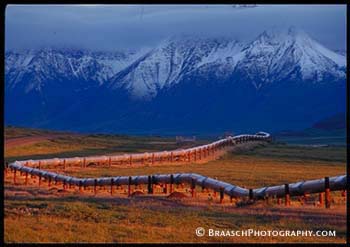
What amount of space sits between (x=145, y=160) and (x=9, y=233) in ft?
101

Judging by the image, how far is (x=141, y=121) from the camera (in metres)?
182

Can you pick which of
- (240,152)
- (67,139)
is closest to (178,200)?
(240,152)

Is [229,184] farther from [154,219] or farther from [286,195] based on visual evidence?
[154,219]

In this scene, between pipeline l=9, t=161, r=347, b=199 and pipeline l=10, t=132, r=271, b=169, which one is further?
pipeline l=10, t=132, r=271, b=169

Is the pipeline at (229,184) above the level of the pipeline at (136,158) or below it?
below

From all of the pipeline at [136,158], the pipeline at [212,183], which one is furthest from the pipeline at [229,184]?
the pipeline at [136,158]

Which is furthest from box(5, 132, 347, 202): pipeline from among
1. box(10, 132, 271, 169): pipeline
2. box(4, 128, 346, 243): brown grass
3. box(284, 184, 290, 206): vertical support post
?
box(10, 132, 271, 169): pipeline

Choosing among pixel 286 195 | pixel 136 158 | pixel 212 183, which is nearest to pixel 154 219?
pixel 286 195

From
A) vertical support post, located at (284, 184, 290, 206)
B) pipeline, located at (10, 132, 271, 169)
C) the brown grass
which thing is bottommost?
the brown grass

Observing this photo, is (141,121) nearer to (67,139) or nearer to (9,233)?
(67,139)

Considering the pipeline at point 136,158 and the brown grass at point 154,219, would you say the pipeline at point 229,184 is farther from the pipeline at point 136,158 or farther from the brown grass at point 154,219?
the pipeline at point 136,158

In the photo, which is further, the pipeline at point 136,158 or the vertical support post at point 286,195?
the pipeline at point 136,158

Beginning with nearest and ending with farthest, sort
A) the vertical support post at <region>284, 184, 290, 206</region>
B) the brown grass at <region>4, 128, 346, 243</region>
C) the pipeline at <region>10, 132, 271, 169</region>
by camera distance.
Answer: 1. the brown grass at <region>4, 128, 346, 243</region>
2. the vertical support post at <region>284, 184, 290, 206</region>
3. the pipeline at <region>10, 132, 271, 169</region>

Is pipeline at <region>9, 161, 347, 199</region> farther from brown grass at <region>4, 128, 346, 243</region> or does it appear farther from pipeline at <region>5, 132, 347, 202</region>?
brown grass at <region>4, 128, 346, 243</region>
